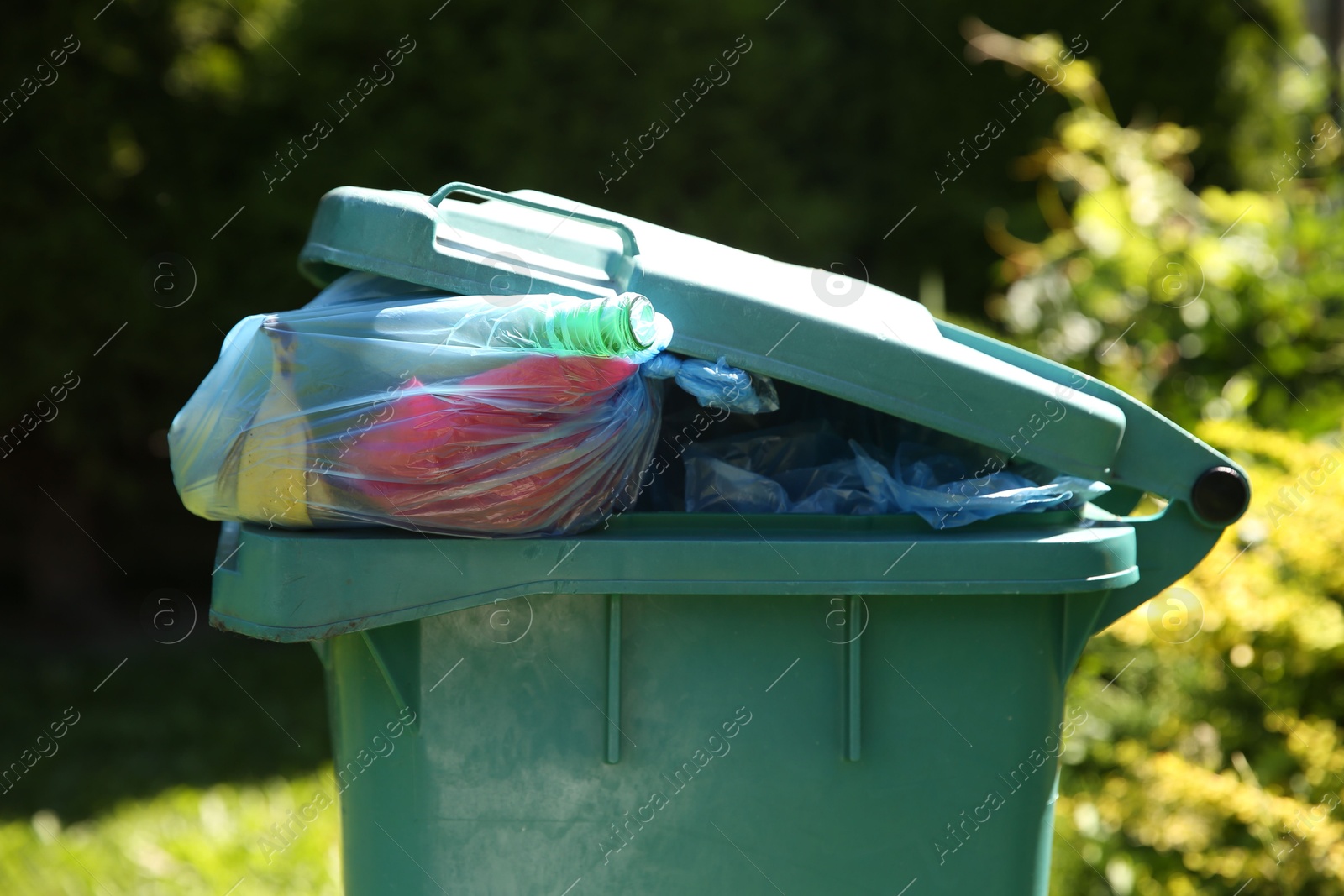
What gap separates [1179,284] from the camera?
3908 mm

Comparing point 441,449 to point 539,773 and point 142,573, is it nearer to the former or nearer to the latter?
point 539,773

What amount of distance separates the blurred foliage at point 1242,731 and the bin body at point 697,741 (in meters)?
1.09

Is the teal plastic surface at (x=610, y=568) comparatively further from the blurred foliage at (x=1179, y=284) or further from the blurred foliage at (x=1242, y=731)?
the blurred foliage at (x=1179, y=284)

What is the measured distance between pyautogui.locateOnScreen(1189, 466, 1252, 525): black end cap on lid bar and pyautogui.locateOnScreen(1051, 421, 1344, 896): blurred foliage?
0.98m

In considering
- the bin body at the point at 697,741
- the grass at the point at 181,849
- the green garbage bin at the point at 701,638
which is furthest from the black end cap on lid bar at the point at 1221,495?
the grass at the point at 181,849

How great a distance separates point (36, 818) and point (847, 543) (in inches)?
123

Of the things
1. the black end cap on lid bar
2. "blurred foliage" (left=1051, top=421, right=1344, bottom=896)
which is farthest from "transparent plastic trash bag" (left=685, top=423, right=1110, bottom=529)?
"blurred foliage" (left=1051, top=421, right=1344, bottom=896)

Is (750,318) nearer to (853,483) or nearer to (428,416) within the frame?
(853,483)

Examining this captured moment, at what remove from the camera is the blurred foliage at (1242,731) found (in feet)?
8.65

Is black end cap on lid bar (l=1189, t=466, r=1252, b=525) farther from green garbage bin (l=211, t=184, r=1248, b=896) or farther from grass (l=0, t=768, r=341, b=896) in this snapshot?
grass (l=0, t=768, r=341, b=896)

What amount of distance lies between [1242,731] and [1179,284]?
158 cm

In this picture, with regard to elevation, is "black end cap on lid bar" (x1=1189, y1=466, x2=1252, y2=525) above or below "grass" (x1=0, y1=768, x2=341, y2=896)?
above

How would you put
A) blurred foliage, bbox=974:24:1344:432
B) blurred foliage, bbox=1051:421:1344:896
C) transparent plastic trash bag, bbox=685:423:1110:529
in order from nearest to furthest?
transparent plastic trash bag, bbox=685:423:1110:529
blurred foliage, bbox=1051:421:1344:896
blurred foliage, bbox=974:24:1344:432

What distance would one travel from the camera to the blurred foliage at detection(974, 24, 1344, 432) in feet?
12.4
